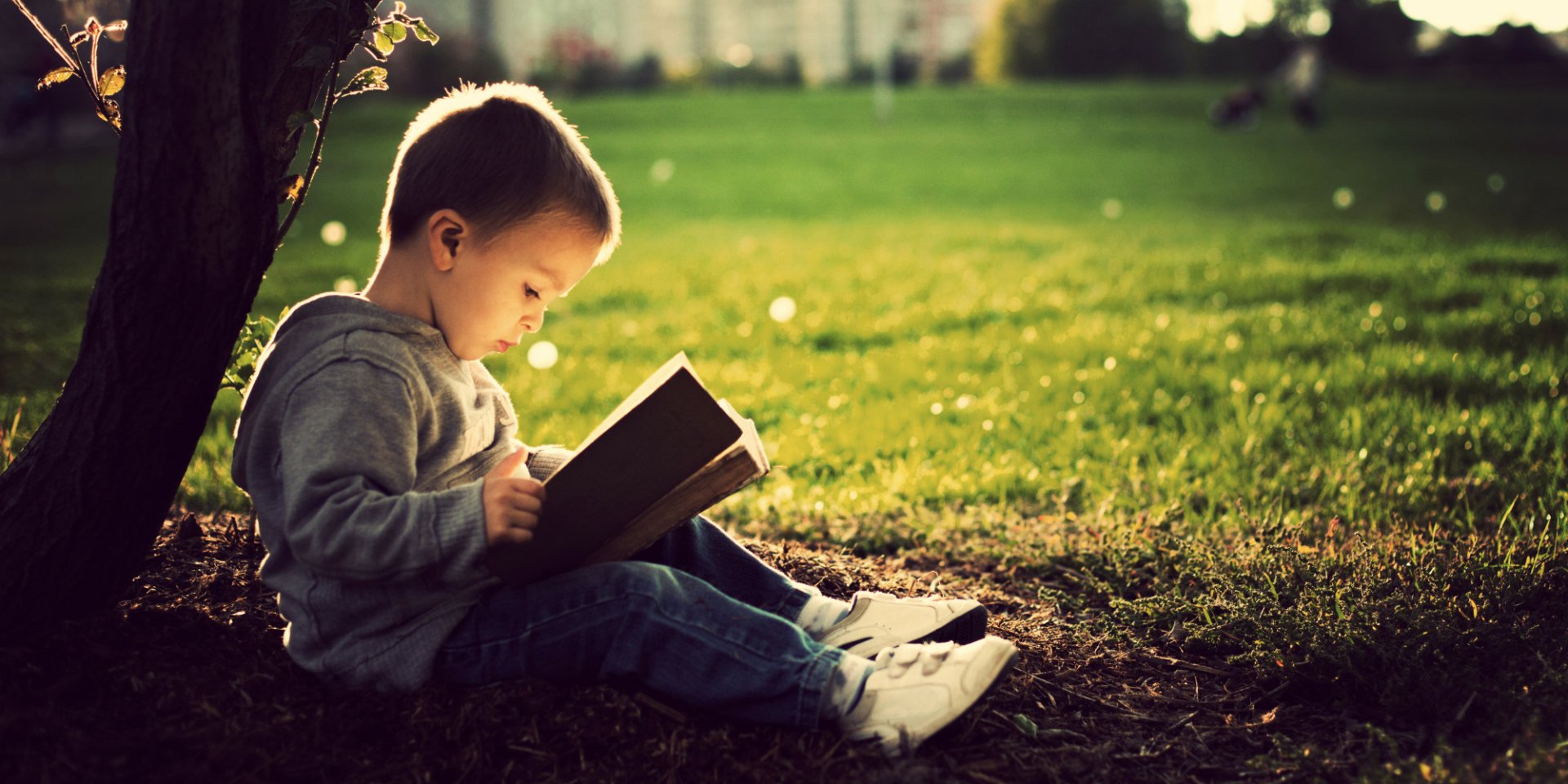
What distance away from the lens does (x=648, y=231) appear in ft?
36.6

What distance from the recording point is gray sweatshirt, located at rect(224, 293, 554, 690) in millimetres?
1741

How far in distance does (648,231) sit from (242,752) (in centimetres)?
967

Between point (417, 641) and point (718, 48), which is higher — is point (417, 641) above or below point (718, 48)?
below

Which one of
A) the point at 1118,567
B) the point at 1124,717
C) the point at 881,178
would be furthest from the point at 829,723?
the point at 881,178

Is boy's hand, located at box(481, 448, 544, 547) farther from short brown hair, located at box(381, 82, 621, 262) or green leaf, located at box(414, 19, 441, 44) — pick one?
green leaf, located at box(414, 19, 441, 44)

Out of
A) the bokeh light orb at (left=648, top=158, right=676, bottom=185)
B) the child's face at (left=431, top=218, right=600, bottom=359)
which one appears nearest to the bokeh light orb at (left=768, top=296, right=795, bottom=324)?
the child's face at (left=431, top=218, right=600, bottom=359)

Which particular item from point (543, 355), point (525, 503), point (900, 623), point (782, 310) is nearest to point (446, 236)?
point (525, 503)

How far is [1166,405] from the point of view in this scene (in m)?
4.34

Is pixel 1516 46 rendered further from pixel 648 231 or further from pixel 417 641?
pixel 417 641

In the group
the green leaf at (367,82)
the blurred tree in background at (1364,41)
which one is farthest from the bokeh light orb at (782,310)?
the blurred tree in background at (1364,41)

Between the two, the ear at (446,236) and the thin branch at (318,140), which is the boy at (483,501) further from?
the thin branch at (318,140)

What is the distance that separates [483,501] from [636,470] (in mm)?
256

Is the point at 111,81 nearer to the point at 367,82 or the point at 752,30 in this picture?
the point at 367,82

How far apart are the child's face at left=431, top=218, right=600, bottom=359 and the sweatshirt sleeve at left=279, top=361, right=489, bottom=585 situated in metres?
0.21
